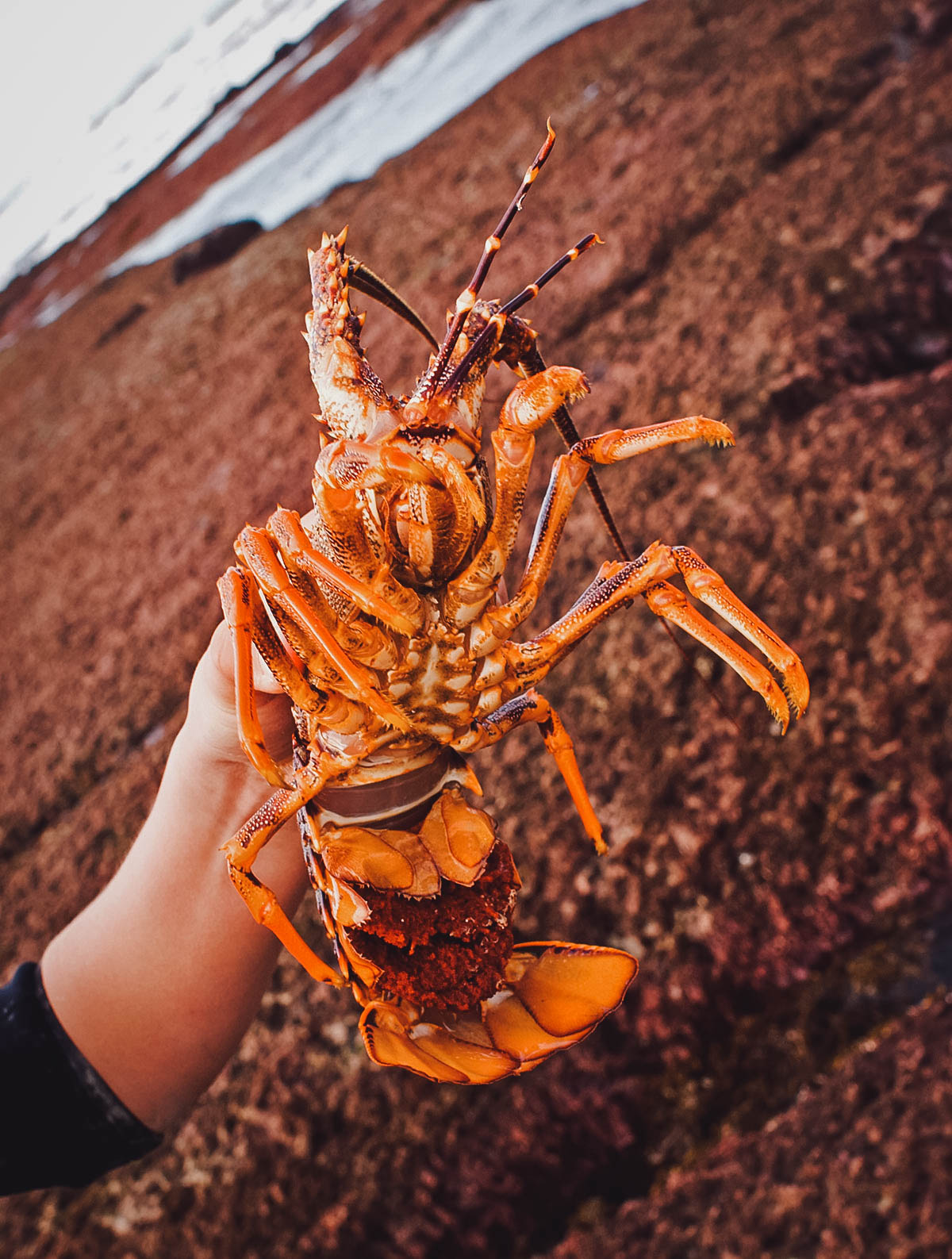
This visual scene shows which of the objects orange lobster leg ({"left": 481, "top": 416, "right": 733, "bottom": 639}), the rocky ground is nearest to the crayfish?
orange lobster leg ({"left": 481, "top": 416, "right": 733, "bottom": 639})

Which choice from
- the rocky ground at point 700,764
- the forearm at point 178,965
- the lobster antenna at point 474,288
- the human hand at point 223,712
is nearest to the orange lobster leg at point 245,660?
the human hand at point 223,712

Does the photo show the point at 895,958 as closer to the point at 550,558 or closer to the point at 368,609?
the point at 550,558

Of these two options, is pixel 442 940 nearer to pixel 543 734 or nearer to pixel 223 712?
pixel 543 734

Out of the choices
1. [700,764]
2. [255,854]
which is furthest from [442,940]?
[700,764]

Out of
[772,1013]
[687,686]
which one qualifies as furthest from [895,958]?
[687,686]

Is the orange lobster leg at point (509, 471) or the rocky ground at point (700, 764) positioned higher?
the orange lobster leg at point (509, 471)

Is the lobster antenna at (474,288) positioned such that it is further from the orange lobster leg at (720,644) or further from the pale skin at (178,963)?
the pale skin at (178,963)
